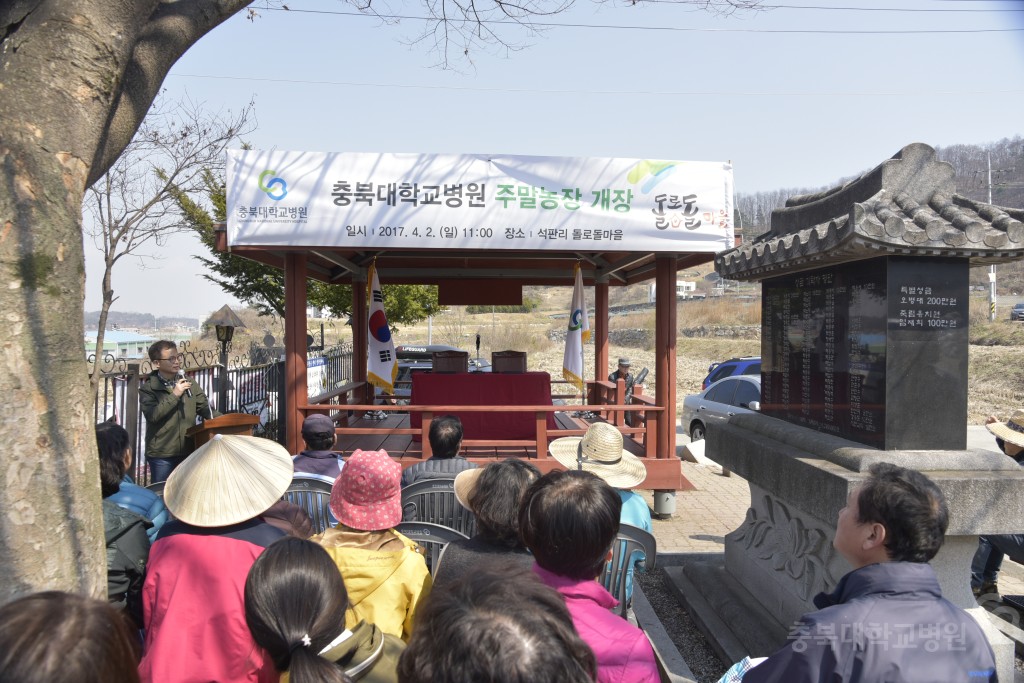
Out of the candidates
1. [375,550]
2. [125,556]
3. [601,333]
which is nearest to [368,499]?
[375,550]

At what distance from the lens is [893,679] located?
175 centimetres

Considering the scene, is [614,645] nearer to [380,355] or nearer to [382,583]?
[382,583]

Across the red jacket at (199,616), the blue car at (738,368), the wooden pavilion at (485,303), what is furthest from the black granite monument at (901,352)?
the blue car at (738,368)

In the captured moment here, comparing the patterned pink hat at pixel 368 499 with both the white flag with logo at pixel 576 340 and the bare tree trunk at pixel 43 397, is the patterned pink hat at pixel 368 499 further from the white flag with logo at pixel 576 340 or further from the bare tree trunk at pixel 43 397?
the white flag with logo at pixel 576 340

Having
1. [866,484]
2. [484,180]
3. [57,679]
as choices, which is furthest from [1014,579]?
[57,679]

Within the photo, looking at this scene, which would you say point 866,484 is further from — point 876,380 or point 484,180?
point 484,180

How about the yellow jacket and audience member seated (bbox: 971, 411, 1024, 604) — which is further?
audience member seated (bbox: 971, 411, 1024, 604)

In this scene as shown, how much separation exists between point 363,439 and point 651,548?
20.0ft

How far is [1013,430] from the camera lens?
476cm

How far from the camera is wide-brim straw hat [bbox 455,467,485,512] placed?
2668mm

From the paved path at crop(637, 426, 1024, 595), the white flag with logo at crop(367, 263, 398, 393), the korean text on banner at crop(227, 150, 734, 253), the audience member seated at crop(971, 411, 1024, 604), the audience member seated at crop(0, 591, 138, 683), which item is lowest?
the paved path at crop(637, 426, 1024, 595)

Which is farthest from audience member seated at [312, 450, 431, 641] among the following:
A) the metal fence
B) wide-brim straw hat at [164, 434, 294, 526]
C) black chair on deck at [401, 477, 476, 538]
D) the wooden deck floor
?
the wooden deck floor

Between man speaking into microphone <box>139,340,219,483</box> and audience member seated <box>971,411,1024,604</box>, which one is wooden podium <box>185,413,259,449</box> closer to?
man speaking into microphone <box>139,340,219,483</box>

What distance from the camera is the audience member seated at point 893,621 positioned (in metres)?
1.78
